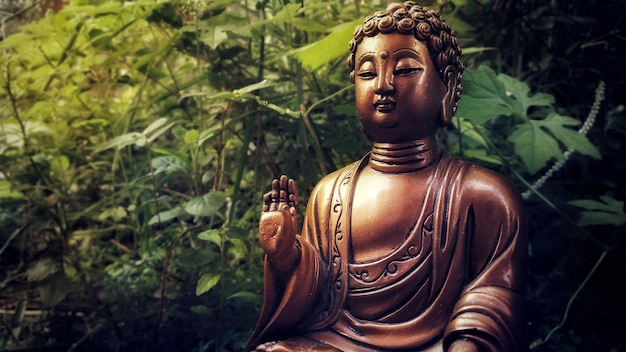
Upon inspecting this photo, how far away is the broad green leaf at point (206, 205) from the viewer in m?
1.58

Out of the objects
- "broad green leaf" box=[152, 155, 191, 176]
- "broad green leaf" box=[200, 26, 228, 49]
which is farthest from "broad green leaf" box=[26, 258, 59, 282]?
"broad green leaf" box=[200, 26, 228, 49]

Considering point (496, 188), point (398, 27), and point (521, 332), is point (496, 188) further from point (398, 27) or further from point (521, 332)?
point (398, 27)

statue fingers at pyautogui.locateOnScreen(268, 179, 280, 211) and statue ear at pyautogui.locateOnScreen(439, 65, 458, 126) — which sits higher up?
statue ear at pyautogui.locateOnScreen(439, 65, 458, 126)

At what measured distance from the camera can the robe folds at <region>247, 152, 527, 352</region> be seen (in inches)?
46.1

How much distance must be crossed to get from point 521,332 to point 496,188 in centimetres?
30

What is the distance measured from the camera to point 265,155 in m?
2.05

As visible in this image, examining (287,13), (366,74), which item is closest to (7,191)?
(287,13)

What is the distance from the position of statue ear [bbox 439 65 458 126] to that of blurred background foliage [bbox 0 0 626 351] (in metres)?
0.34

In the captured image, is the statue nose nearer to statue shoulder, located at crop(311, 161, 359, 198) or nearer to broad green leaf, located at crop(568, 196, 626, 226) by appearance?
statue shoulder, located at crop(311, 161, 359, 198)

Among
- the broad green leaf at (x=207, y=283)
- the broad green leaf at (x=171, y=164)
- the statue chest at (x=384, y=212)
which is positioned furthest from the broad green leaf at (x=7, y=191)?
the statue chest at (x=384, y=212)

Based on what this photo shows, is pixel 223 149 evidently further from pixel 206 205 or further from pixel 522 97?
pixel 522 97

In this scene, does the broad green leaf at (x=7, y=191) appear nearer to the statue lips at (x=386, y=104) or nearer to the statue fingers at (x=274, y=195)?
the statue fingers at (x=274, y=195)

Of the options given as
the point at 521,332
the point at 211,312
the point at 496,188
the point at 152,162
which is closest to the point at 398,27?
the point at 496,188

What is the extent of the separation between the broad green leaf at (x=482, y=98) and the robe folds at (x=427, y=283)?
0.25 metres
